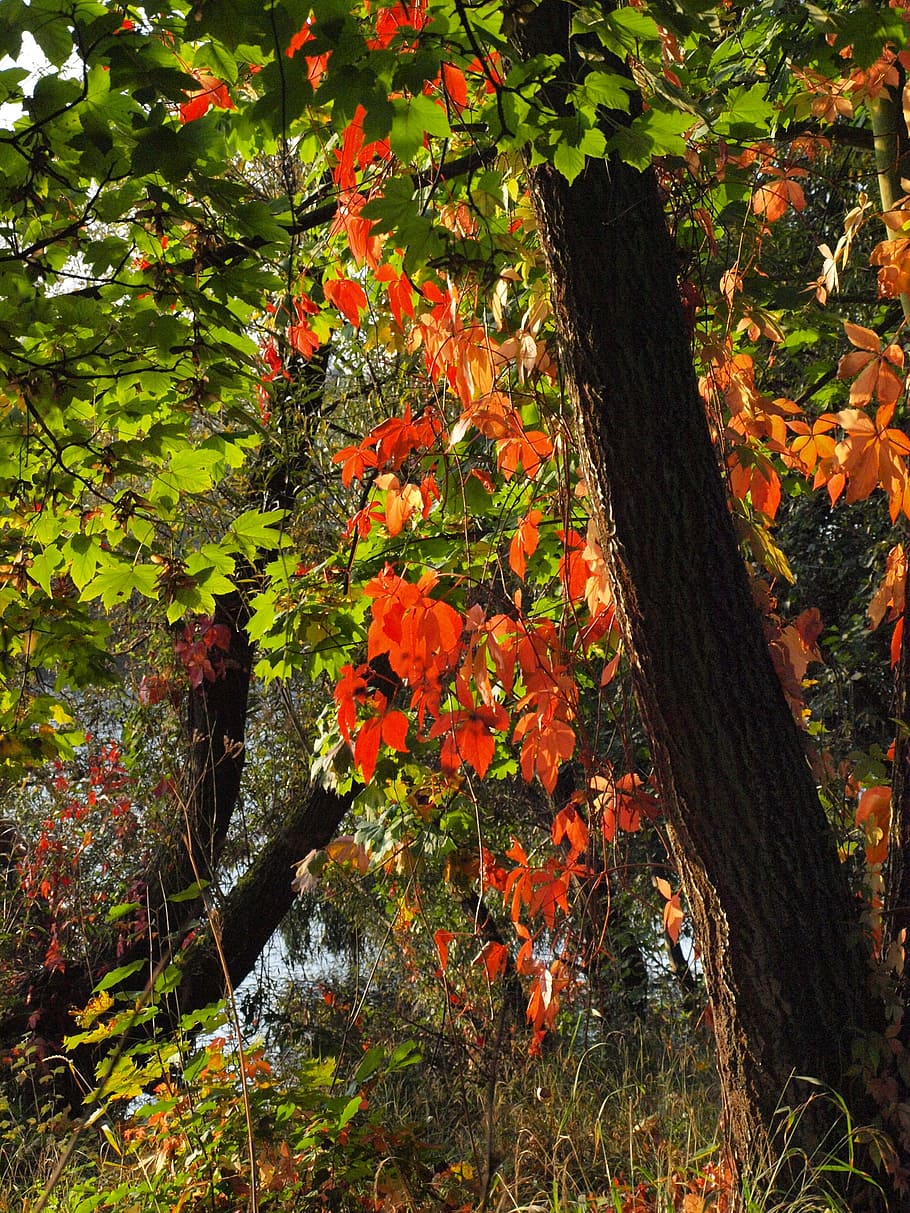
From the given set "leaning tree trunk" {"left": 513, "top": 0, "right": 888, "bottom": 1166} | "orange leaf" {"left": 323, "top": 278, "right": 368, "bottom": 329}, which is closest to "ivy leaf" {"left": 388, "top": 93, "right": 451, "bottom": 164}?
"leaning tree trunk" {"left": 513, "top": 0, "right": 888, "bottom": 1166}

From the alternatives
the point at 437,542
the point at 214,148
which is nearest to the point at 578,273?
the point at 214,148

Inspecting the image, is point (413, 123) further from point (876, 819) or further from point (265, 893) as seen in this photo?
point (265, 893)

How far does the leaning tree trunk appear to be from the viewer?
6.08 feet

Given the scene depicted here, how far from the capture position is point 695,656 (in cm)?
185

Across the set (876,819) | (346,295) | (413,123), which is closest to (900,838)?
(876,819)

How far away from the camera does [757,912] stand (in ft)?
6.09

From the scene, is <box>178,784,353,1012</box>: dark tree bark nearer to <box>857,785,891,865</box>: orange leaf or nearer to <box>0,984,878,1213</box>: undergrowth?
<box>0,984,878,1213</box>: undergrowth

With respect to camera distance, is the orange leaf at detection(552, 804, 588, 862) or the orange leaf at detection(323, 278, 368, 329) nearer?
the orange leaf at detection(552, 804, 588, 862)

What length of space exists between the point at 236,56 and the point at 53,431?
3.31 feet

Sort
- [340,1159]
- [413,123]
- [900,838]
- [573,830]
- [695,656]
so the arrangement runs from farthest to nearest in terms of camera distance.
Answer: [340,1159] < [573,830] < [900,838] < [695,656] < [413,123]

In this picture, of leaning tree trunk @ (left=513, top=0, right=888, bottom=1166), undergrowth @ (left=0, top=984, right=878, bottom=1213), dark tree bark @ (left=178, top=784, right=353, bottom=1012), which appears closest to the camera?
leaning tree trunk @ (left=513, top=0, right=888, bottom=1166)

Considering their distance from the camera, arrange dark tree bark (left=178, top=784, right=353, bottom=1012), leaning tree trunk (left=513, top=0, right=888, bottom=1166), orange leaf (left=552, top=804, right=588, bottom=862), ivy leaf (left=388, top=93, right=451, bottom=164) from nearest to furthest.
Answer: ivy leaf (left=388, top=93, right=451, bottom=164) < leaning tree trunk (left=513, top=0, right=888, bottom=1166) < orange leaf (left=552, top=804, right=588, bottom=862) < dark tree bark (left=178, top=784, right=353, bottom=1012)

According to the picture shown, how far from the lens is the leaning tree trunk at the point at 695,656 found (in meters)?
1.85

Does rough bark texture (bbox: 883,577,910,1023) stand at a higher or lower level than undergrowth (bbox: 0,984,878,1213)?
higher
